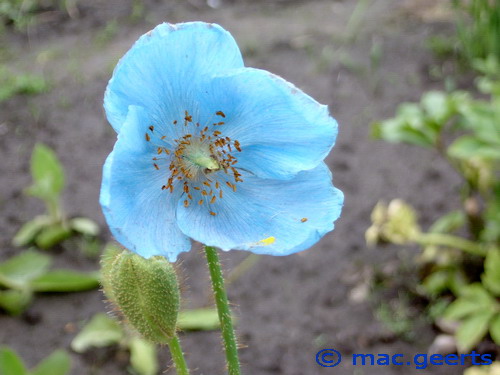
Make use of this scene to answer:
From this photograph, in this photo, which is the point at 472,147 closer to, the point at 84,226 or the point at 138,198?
the point at 138,198

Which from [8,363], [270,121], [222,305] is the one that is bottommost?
[8,363]

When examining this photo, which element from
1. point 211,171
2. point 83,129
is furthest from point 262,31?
point 211,171

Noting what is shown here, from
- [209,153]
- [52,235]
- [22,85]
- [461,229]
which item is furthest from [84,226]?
[209,153]

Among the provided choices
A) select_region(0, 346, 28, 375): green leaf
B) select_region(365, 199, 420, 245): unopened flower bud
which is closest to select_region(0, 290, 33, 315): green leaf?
select_region(0, 346, 28, 375): green leaf

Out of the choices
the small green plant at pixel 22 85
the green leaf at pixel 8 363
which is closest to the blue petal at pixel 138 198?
the green leaf at pixel 8 363

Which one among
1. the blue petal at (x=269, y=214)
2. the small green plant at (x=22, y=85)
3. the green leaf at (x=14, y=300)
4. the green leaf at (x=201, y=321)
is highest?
the blue petal at (x=269, y=214)

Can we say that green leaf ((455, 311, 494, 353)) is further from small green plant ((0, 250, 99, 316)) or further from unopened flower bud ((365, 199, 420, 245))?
small green plant ((0, 250, 99, 316))

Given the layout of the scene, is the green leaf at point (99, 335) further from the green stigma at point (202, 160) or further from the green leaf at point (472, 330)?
the green stigma at point (202, 160)
